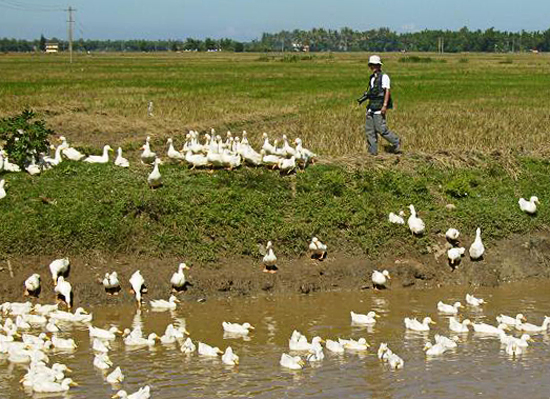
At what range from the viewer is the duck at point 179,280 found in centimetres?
1295

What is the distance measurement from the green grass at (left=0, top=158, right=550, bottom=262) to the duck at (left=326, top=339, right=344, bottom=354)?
135 inches

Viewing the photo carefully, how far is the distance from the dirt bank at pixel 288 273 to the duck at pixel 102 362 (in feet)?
8.90

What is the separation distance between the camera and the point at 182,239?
1378 cm

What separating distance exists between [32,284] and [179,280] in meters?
1.99

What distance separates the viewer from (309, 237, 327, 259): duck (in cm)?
1395

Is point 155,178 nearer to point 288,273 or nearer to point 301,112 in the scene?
point 288,273

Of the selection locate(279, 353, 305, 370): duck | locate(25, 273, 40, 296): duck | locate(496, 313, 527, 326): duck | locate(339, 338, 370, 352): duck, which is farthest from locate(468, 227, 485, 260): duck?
locate(25, 273, 40, 296): duck

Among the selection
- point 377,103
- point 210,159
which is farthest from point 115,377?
point 377,103

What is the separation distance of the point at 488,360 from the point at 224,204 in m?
5.23

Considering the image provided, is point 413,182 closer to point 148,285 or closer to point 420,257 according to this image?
point 420,257

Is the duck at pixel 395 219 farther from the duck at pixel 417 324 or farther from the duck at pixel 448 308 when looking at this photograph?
the duck at pixel 417 324

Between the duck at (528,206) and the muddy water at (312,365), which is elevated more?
the duck at (528,206)

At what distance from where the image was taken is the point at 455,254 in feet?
47.2

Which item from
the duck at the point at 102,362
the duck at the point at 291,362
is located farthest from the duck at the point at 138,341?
the duck at the point at 291,362
